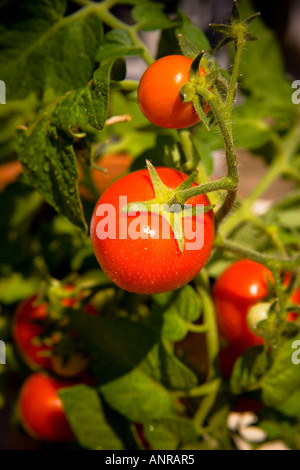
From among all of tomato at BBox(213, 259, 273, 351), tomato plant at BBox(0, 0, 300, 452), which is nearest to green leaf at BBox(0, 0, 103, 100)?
tomato plant at BBox(0, 0, 300, 452)

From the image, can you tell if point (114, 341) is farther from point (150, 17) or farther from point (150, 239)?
point (150, 17)

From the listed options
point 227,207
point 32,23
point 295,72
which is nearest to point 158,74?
point 227,207

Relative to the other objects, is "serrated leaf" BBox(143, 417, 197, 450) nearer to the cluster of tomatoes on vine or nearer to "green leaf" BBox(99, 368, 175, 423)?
"green leaf" BBox(99, 368, 175, 423)

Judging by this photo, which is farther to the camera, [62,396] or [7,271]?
[7,271]

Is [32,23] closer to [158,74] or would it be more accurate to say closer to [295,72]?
[158,74]

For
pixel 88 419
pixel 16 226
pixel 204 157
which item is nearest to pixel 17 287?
pixel 16 226

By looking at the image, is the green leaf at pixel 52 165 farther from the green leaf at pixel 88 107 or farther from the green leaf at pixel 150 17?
the green leaf at pixel 150 17

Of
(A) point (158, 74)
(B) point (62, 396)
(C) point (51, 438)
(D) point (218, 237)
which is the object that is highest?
(A) point (158, 74)
